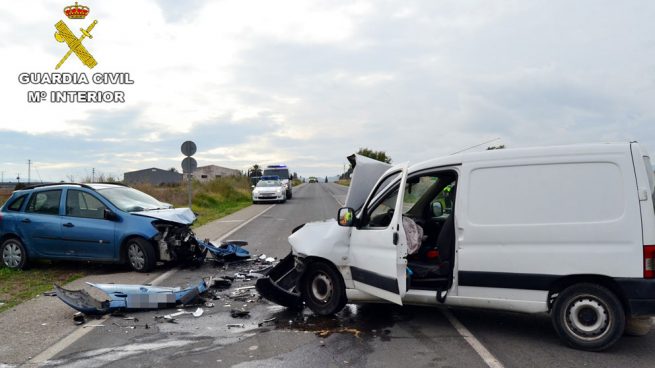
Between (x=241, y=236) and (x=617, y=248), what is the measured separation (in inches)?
438

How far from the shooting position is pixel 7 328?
19.3 feet

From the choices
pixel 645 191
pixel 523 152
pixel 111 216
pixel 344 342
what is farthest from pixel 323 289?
pixel 111 216

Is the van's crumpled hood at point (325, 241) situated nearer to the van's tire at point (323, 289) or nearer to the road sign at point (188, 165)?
the van's tire at point (323, 289)

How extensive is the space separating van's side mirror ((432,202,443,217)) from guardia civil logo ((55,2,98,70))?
1179 centimetres

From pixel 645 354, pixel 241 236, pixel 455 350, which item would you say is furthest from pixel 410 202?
pixel 241 236

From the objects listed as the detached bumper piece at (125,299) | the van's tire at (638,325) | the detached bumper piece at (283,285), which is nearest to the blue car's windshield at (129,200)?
the detached bumper piece at (125,299)

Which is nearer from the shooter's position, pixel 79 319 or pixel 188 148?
pixel 79 319

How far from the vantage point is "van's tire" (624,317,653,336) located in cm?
490

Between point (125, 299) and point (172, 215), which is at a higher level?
point (172, 215)

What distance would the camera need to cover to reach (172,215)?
30.8 ft

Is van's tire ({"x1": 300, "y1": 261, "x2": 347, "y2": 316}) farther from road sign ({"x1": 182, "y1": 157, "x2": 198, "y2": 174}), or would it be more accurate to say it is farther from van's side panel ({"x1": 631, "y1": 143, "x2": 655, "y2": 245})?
road sign ({"x1": 182, "y1": 157, "x2": 198, "y2": 174})

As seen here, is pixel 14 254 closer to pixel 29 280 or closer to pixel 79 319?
pixel 29 280

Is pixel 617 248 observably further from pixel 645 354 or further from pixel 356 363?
pixel 356 363

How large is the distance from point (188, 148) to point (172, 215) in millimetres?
10553
